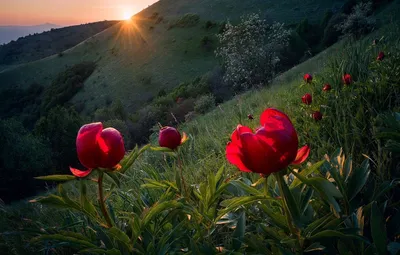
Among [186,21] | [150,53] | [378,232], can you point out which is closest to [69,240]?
[378,232]

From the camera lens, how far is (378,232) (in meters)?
0.90

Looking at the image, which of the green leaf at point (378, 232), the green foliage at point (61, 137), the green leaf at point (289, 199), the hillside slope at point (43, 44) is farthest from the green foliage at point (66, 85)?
the green leaf at point (378, 232)

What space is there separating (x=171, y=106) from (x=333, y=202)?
80.7ft

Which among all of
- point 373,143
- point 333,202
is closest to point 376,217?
point 333,202

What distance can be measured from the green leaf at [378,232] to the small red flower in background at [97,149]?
0.82 m

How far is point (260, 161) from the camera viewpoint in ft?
2.91

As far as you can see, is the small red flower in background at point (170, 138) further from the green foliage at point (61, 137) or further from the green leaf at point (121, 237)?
the green foliage at point (61, 137)

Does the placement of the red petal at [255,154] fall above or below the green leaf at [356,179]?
above

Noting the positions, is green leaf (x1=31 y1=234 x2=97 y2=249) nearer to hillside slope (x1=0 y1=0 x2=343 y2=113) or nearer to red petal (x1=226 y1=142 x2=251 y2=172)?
red petal (x1=226 y1=142 x2=251 y2=172)

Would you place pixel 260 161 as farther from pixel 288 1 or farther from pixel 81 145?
pixel 288 1

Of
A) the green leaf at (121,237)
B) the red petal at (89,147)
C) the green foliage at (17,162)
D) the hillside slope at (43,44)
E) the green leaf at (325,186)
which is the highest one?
the hillside slope at (43,44)

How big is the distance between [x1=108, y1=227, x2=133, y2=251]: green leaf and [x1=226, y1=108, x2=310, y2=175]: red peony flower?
47 cm

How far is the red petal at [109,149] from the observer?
111 cm

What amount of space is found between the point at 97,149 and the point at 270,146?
0.59 metres
